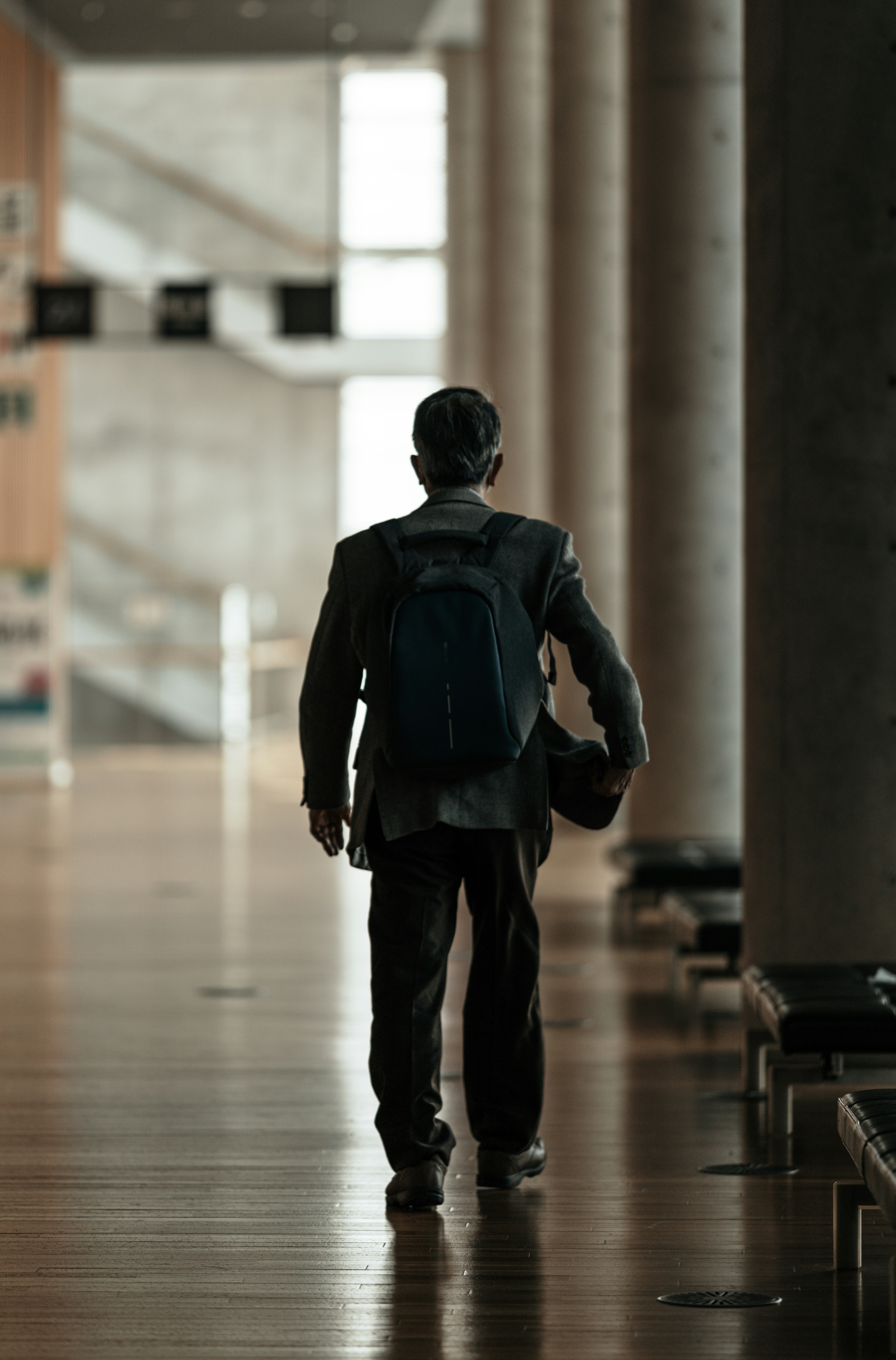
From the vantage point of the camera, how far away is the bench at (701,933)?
6410mm

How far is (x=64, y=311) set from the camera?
17.3 metres

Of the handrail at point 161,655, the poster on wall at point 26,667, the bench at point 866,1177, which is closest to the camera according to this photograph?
the bench at point 866,1177

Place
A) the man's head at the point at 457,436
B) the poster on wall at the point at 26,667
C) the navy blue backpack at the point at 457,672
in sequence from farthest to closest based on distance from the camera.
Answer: the poster on wall at the point at 26,667 → the man's head at the point at 457,436 → the navy blue backpack at the point at 457,672

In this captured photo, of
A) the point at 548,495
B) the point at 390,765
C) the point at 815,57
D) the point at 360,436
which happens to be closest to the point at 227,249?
the point at 360,436

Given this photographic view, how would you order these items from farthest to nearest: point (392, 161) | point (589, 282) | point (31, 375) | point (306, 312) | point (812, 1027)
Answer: point (392, 161) → point (31, 375) → point (306, 312) → point (589, 282) → point (812, 1027)

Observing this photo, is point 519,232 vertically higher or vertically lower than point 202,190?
lower

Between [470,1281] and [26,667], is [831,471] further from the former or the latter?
[26,667]

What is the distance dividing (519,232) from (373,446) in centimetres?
→ 859

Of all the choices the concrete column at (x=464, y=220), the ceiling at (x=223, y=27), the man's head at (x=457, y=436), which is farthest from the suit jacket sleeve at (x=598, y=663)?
the ceiling at (x=223, y=27)

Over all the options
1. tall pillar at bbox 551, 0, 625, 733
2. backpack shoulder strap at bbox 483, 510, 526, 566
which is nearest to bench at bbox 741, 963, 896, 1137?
backpack shoulder strap at bbox 483, 510, 526, 566

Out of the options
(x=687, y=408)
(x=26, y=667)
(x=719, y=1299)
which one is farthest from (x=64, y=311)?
(x=719, y=1299)

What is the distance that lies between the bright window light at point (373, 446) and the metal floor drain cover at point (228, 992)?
1910 cm

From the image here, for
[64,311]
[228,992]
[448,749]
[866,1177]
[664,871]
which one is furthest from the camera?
[64,311]

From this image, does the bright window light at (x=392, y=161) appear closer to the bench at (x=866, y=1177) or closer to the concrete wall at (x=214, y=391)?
the concrete wall at (x=214, y=391)
